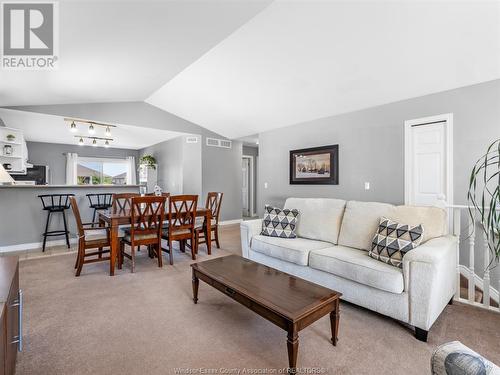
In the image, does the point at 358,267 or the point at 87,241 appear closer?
the point at 358,267

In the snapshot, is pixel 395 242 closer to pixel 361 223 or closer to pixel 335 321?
pixel 361 223

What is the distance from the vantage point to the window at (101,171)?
8.21m

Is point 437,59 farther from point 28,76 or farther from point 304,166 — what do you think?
point 28,76

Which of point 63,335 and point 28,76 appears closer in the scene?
point 63,335

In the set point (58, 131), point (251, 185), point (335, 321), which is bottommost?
point (335, 321)

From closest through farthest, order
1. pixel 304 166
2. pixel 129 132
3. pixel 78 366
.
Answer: pixel 78 366, pixel 304 166, pixel 129 132

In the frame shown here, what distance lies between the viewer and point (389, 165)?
367 cm

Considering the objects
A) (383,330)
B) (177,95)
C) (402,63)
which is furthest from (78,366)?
(177,95)

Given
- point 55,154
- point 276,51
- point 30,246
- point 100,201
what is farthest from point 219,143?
point 55,154

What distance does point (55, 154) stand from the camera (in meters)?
7.54

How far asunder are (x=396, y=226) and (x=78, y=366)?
8.60ft

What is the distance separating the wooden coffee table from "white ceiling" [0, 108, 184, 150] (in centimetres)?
446

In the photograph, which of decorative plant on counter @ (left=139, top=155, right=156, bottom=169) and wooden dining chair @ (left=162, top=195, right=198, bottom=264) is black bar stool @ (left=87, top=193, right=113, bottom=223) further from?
decorative plant on counter @ (left=139, top=155, right=156, bottom=169)

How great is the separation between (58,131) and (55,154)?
220 cm
